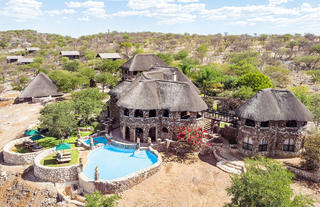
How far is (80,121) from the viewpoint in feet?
117

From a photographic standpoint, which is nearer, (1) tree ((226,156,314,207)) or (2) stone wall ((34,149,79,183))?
(1) tree ((226,156,314,207))

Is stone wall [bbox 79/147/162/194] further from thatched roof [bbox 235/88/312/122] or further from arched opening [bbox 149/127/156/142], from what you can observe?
thatched roof [bbox 235/88/312/122]

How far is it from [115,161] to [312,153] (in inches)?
778

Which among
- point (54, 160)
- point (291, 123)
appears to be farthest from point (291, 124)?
point (54, 160)

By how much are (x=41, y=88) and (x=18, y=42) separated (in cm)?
11052

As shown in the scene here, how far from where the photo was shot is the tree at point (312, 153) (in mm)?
21609

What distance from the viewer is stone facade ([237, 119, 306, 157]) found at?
24828 mm

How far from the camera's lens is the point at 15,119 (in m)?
40.2

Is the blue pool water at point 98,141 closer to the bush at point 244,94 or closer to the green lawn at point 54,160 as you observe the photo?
the green lawn at point 54,160

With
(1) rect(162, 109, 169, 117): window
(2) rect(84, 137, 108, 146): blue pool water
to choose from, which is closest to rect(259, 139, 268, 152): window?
(1) rect(162, 109, 169, 117): window

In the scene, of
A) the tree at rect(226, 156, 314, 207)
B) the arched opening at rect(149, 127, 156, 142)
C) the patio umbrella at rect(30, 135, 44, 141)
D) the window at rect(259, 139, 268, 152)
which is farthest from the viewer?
the patio umbrella at rect(30, 135, 44, 141)

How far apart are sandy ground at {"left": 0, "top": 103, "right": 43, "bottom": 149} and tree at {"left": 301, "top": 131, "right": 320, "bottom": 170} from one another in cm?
3670

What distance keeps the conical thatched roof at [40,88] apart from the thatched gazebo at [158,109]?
2862cm

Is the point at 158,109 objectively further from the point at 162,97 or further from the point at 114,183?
the point at 114,183
